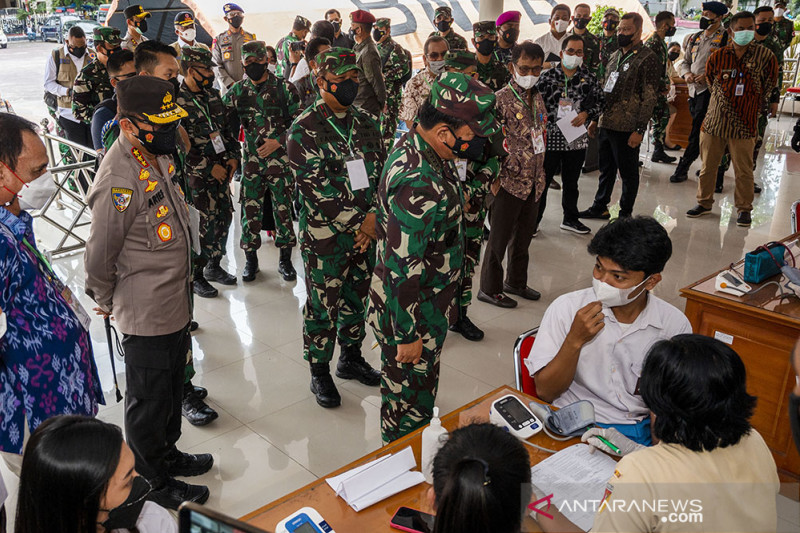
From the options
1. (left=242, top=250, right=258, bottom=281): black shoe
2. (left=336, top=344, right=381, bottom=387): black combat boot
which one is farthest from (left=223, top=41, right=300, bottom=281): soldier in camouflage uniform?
(left=336, top=344, right=381, bottom=387): black combat boot

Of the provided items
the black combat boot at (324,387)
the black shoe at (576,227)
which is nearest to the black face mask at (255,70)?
the black combat boot at (324,387)

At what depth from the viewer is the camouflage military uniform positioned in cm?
468

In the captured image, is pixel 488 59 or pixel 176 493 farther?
pixel 488 59

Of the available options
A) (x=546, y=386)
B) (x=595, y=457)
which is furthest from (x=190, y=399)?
(x=595, y=457)

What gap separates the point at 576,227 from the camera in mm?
6102

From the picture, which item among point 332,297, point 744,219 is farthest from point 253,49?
point 744,219

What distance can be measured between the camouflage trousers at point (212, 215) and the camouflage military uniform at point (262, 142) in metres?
0.18

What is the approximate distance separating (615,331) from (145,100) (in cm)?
188

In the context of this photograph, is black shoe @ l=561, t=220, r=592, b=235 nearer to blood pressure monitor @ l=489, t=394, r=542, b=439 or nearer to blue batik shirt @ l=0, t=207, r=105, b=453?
blood pressure monitor @ l=489, t=394, r=542, b=439

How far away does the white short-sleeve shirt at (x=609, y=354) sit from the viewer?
2.25 m

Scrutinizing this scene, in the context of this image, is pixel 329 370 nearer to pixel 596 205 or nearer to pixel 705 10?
pixel 596 205

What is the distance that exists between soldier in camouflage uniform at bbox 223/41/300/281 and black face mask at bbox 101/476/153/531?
3451 mm

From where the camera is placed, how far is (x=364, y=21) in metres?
6.96

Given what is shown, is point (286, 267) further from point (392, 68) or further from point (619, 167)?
point (392, 68)
